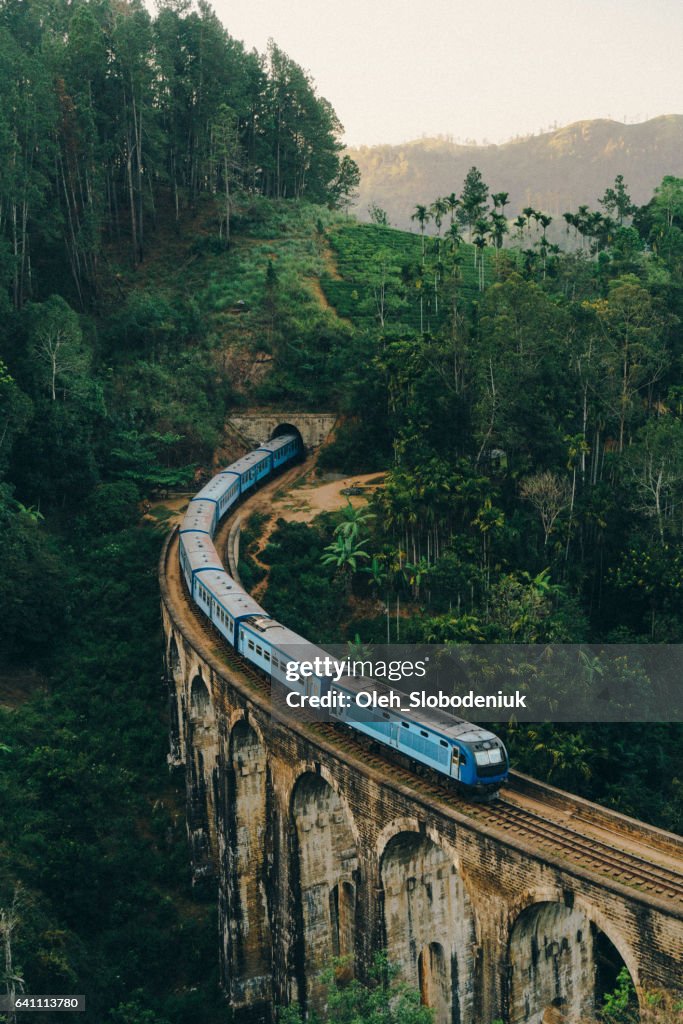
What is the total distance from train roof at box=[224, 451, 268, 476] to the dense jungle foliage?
4167 mm

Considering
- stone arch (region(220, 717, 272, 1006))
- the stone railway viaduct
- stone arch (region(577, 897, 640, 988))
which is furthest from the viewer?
stone arch (region(220, 717, 272, 1006))

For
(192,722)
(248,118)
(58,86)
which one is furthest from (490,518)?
(248,118)

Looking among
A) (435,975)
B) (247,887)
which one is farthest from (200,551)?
(435,975)

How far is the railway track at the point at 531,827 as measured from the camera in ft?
67.6

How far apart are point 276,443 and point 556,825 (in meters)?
46.2

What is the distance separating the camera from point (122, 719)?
4303 centimetres

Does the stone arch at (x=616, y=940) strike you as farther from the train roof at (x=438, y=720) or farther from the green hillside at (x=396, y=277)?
the green hillside at (x=396, y=277)

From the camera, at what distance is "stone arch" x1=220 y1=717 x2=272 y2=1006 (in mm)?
34469

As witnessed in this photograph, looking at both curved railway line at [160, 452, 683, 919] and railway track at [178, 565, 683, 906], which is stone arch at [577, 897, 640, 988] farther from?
railway track at [178, 565, 683, 906]

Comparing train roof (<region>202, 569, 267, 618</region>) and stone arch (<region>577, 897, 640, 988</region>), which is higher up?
train roof (<region>202, 569, 267, 618</region>)

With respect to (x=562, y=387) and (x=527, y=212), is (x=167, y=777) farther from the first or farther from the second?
(x=527, y=212)

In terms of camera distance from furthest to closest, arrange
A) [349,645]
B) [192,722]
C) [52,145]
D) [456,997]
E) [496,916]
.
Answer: [52,145] < [349,645] < [192,722] < [456,997] < [496,916]

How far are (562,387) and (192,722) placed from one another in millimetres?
26121

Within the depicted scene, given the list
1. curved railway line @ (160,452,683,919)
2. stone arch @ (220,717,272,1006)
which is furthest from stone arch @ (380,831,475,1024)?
stone arch @ (220,717,272,1006)
